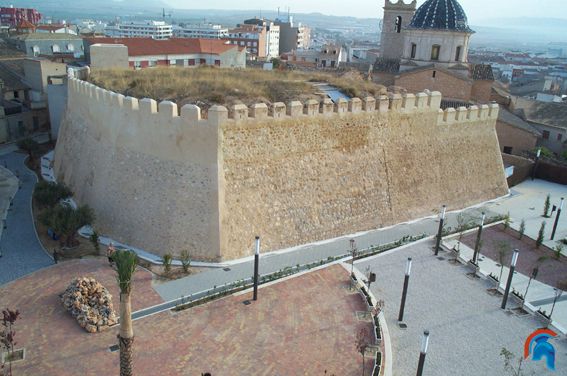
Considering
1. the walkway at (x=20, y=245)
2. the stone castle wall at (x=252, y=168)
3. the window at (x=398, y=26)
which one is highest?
the window at (x=398, y=26)

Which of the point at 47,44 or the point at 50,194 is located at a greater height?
the point at 47,44

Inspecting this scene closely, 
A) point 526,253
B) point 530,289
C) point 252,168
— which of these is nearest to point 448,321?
point 530,289

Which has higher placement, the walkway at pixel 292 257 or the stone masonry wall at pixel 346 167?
the stone masonry wall at pixel 346 167

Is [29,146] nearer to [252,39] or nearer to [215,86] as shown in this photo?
[215,86]

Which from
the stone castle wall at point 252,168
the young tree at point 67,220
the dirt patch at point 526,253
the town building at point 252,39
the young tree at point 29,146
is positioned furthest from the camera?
the town building at point 252,39

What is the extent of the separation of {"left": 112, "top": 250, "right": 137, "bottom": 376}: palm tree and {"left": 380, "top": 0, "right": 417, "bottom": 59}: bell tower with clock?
3283 centimetres

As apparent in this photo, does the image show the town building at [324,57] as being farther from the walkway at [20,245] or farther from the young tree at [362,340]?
the young tree at [362,340]

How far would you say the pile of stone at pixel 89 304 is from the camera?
10609 mm

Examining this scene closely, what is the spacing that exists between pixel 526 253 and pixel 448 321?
19.7 feet

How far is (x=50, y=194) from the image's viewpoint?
15945mm

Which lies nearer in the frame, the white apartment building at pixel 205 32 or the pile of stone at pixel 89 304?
the pile of stone at pixel 89 304

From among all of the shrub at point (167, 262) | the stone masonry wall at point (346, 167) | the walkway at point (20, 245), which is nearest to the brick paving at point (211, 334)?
the shrub at point (167, 262)

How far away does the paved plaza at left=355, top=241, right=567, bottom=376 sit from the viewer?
10070mm

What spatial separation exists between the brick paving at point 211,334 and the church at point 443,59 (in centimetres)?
1880
